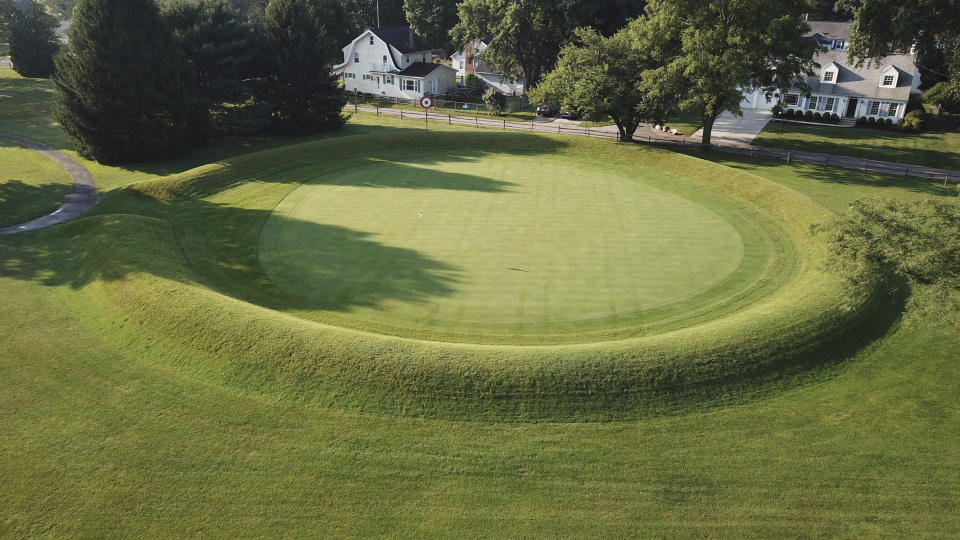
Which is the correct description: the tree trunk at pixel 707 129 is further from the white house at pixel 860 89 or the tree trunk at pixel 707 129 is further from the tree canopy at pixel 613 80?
the white house at pixel 860 89

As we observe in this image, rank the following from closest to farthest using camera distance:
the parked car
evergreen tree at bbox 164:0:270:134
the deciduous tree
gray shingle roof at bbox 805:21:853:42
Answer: evergreen tree at bbox 164:0:270:134 → the parked car → the deciduous tree → gray shingle roof at bbox 805:21:853:42

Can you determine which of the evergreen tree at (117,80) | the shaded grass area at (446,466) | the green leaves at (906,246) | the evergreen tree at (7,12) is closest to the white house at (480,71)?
the evergreen tree at (117,80)

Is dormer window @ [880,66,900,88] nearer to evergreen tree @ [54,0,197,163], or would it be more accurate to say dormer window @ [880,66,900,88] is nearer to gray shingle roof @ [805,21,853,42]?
gray shingle roof @ [805,21,853,42]

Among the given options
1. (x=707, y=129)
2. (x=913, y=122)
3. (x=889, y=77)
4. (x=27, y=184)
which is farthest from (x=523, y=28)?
(x=27, y=184)

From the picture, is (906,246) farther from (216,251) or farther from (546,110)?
(546,110)

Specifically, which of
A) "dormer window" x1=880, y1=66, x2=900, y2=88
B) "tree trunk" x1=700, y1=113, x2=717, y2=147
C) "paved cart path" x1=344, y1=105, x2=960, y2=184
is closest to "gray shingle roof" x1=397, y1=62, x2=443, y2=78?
"paved cart path" x1=344, y1=105, x2=960, y2=184

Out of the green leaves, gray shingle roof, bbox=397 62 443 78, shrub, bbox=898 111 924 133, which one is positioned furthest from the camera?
gray shingle roof, bbox=397 62 443 78
